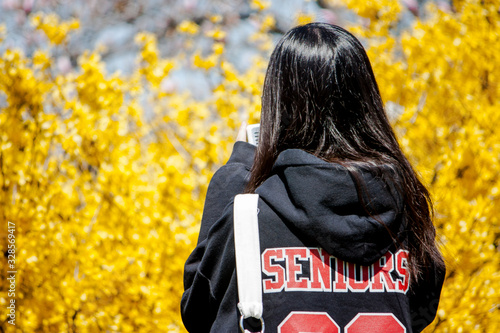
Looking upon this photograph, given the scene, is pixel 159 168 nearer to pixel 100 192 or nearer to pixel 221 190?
pixel 100 192

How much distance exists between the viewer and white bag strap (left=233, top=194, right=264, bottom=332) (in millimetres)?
894

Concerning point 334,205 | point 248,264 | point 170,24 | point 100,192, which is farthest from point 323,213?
point 170,24

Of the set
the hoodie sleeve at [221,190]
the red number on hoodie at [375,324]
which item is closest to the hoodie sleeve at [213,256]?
the hoodie sleeve at [221,190]

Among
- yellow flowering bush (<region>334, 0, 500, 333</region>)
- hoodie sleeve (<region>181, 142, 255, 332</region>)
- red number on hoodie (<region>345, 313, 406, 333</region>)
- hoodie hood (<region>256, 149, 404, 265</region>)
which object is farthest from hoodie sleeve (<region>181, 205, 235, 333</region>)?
yellow flowering bush (<region>334, 0, 500, 333</region>)

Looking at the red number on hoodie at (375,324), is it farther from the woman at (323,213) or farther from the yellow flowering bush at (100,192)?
the yellow flowering bush at (100,192)

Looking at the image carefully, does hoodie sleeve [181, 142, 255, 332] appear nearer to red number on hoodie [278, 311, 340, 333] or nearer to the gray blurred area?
red number on hoodie [278, 311, 340, 333]

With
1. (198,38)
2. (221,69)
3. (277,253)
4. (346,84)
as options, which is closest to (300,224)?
(277,253)

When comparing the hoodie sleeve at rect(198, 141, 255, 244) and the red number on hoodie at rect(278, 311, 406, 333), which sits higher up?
the hoodie sleeve at rect(198, 141, 255, 244)

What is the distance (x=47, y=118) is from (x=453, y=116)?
1.92 meters

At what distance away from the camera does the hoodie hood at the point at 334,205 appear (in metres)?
0.89

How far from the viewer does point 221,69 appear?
2.41 meters

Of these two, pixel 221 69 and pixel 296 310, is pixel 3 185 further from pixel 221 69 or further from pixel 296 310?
pixel 296 310

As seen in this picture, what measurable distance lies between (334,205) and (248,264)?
206 mm

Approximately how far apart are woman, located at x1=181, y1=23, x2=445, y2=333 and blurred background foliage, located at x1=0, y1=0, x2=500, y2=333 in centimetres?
92
